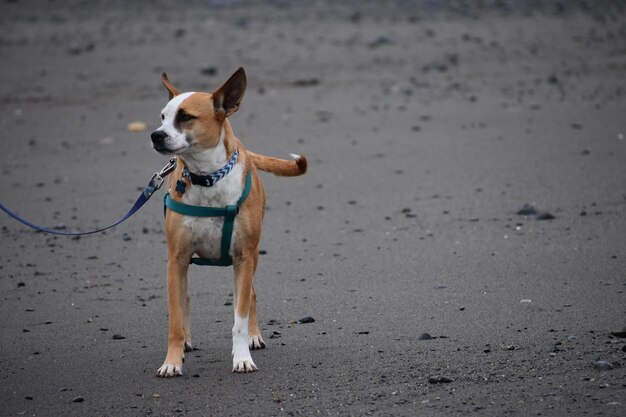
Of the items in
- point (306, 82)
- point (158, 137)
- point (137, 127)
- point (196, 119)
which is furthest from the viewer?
point (306, 82)

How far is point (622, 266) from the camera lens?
293 inches

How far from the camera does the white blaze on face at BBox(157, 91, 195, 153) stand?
527 cm

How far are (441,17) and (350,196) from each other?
1234cm

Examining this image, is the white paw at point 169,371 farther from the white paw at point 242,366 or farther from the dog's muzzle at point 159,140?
the dog's muzzle at point 159,140

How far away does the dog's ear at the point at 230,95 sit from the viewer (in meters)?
5.46

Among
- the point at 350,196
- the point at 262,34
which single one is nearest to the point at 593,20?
the point at 262,34

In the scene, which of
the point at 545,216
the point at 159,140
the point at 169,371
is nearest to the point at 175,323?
the point at 169,371

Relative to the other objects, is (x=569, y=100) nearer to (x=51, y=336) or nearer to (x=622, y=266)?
(x=622, y=266)

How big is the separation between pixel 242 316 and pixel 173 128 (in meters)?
1.13

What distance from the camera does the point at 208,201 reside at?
552 cm

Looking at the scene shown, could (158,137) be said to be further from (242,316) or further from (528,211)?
(528,211)

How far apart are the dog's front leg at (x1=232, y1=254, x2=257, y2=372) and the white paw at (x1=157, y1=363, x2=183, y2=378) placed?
31 cm

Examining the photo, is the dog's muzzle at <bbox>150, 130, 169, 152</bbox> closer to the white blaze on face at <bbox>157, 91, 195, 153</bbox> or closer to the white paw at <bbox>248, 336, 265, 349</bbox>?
the white blaze on face at <bbox>157, 91, 195, 153</bbox>

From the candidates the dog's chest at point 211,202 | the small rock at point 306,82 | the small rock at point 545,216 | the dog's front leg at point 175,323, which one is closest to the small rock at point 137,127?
the small rock at point 306,82
